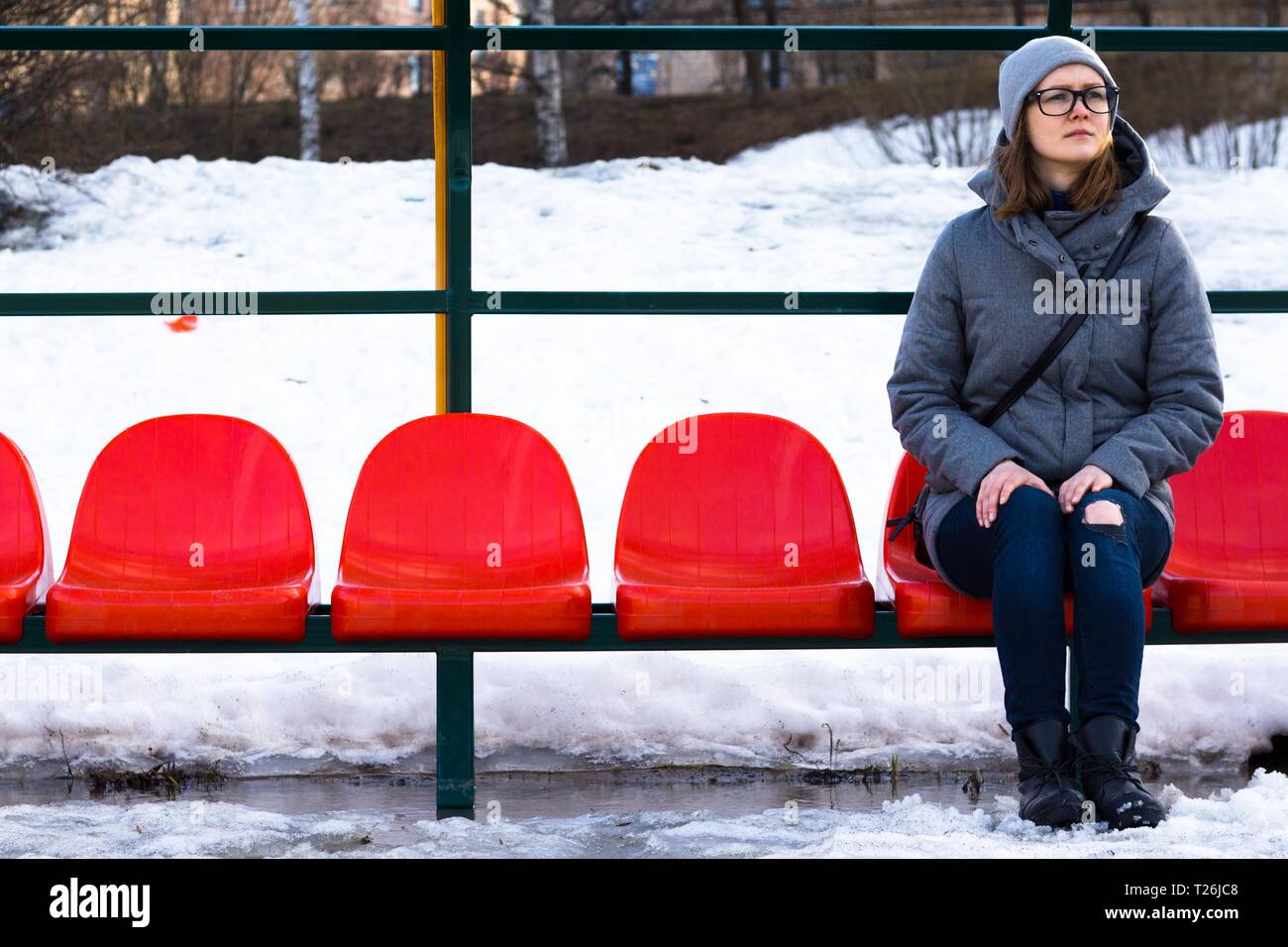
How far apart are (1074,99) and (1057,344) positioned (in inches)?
19.8

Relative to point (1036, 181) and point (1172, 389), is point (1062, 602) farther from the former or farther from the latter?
point (1036, 181)

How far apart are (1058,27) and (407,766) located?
7.55 feet

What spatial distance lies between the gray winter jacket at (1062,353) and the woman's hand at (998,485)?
61 millimetres

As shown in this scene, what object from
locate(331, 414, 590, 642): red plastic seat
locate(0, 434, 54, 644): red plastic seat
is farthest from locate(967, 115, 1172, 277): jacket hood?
locate(0, 434, 54, 644): red plastic seat

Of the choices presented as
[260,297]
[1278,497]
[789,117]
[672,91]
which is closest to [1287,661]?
[1278,497]

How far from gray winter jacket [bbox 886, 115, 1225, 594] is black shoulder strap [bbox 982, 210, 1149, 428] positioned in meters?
0.01

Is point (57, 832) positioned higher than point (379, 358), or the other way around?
point (379, 358)

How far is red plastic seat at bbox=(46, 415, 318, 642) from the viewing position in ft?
11.3

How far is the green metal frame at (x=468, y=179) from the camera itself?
348 cm

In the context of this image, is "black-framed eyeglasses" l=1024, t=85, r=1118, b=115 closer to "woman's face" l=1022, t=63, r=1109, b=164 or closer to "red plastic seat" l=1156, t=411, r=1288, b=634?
"woman's face" l=1022, t=63, r=1109, b=164

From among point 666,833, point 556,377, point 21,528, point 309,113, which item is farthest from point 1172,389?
point 309,113
